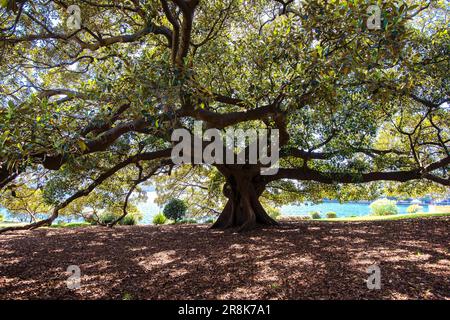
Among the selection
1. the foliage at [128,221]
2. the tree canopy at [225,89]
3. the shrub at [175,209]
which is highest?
the tree canopy at [225,89]

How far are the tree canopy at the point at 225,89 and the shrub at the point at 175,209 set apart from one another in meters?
1.68

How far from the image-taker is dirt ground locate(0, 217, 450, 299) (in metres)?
3.52

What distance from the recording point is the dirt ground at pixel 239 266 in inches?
139

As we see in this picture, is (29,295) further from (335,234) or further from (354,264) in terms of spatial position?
(335,234)

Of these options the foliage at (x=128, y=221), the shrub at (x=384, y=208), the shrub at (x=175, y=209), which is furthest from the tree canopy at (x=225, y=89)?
the shrub at (x=384, y=208)

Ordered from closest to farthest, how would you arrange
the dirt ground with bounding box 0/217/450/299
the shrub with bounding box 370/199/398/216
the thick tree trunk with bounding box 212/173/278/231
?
the dirt ground with bounding box 0/217/450/299
the thick tree trunk with bounding box 212/173/278/231
the shrub with bounding box 370/199/398/216

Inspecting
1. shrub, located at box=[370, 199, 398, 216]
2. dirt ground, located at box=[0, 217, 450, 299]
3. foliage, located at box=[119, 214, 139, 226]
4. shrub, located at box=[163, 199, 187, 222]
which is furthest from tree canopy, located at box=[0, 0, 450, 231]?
shrub, located at box=[370, 199, 398, 216]

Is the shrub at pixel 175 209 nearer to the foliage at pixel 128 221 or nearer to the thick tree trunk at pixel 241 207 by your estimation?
the foliage at pixel 128 221

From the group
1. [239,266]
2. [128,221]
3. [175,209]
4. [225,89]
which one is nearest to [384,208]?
[175,209]

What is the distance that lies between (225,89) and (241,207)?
3.41 metres

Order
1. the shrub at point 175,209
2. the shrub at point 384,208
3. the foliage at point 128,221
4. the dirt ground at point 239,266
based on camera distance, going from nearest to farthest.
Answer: the dirt ground at point 239,266
the foliage at point 128,221
the shrub at point 175,209
the shrub at point 384,208

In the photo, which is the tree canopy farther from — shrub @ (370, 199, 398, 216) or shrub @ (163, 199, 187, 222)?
shrub @ (370, 199, 398, 216)

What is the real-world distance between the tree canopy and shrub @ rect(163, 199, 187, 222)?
5.52 ft
